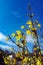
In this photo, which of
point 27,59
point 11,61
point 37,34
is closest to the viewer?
point 37,34

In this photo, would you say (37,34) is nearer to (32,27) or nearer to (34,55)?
(32,27)

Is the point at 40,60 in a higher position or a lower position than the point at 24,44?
lower

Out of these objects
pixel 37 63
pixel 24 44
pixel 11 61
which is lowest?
pixel 37 63

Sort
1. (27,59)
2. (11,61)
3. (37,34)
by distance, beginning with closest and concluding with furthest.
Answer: (37,34) < (27,59) < (11,61)

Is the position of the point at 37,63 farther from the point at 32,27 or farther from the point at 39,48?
the point at 32,27

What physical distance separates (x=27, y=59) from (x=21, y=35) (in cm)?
86

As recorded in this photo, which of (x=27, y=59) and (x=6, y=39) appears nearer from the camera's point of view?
(x=6, y=39)

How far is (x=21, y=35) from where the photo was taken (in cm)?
536

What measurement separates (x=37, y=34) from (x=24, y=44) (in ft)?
1.58

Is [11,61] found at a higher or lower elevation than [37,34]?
A: higher

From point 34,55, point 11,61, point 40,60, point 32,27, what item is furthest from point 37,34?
point 11,61

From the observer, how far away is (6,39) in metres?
5.45

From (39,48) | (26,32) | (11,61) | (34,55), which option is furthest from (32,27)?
(11,61)

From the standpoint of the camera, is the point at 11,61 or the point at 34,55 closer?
the point at 34,55
